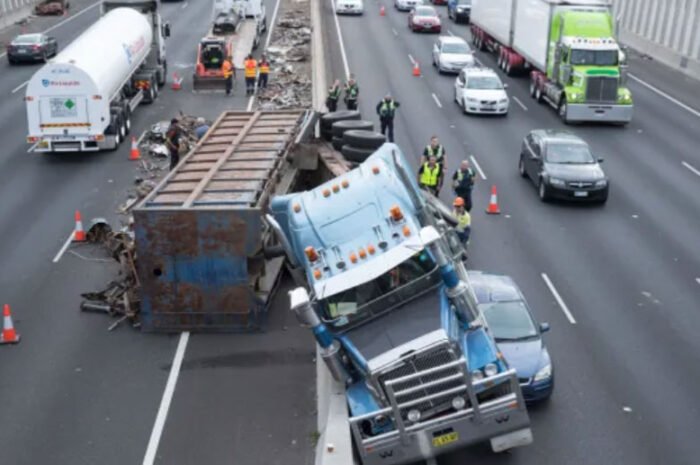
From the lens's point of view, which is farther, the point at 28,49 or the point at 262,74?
the point at 28,49

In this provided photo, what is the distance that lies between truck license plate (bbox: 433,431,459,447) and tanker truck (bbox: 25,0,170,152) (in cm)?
2021

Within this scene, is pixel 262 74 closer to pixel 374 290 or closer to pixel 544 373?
pixel 544 373

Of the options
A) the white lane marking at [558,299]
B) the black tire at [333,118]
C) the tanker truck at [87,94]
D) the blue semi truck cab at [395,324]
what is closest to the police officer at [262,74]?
the tanker truck at [87,94]

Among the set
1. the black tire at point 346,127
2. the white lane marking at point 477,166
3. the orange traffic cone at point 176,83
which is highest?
the black tire at point 346,127

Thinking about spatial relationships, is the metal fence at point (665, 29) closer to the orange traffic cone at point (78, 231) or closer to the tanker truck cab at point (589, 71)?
the tanker truck cab at point (589, 71)

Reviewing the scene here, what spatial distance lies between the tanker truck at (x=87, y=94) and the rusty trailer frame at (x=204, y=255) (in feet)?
38.2

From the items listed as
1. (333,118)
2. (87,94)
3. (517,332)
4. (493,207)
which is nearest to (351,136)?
(333,118)

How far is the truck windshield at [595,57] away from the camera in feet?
109

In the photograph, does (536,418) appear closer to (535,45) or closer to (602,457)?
(602,457)

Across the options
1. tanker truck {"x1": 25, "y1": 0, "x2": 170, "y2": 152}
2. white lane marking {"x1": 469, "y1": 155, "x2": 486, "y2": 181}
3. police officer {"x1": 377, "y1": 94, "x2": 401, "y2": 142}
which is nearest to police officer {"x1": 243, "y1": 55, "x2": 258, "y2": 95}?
tanker truck {"x1": 25, "y1": 0, "x2": 170, "y2": 152}

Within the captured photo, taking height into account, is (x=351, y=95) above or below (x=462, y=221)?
below

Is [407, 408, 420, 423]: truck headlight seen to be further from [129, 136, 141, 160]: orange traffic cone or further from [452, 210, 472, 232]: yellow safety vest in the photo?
[129, 136, 141, 160]: orange traffic cone

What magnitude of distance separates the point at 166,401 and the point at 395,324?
14.3 feet

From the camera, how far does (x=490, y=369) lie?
12.5m
